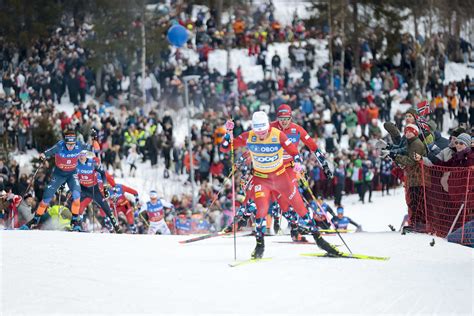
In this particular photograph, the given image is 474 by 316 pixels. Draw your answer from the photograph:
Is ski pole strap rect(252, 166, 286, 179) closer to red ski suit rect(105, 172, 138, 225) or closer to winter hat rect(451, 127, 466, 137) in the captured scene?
winter hat rect(451, 127, 466, 137)

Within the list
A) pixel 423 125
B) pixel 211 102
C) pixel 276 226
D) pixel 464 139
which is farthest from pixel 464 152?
pixel 211 102

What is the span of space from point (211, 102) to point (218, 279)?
21.3 m

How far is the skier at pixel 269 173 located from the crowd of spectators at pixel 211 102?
28.3ft

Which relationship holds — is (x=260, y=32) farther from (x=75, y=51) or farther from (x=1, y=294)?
(x=1, y=294)

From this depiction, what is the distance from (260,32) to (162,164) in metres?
11.5

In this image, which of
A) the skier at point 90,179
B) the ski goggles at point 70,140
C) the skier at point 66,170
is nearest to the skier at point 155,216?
the skier at point 90,179

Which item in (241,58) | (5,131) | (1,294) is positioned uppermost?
(241,58)

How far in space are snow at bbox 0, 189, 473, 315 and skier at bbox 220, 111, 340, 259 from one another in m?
0.36

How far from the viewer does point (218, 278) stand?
36.1ft

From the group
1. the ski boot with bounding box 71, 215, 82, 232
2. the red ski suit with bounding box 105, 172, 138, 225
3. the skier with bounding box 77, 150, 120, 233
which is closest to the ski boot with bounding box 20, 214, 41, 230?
the ski boot with bounding box 71, 215, 82, 232

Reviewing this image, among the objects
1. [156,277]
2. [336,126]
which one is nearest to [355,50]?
[336,126]

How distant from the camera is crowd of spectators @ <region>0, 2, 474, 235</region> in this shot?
85.9 feet

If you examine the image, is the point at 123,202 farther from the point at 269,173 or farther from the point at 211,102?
the point at 211,102

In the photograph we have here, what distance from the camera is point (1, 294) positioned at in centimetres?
1011
